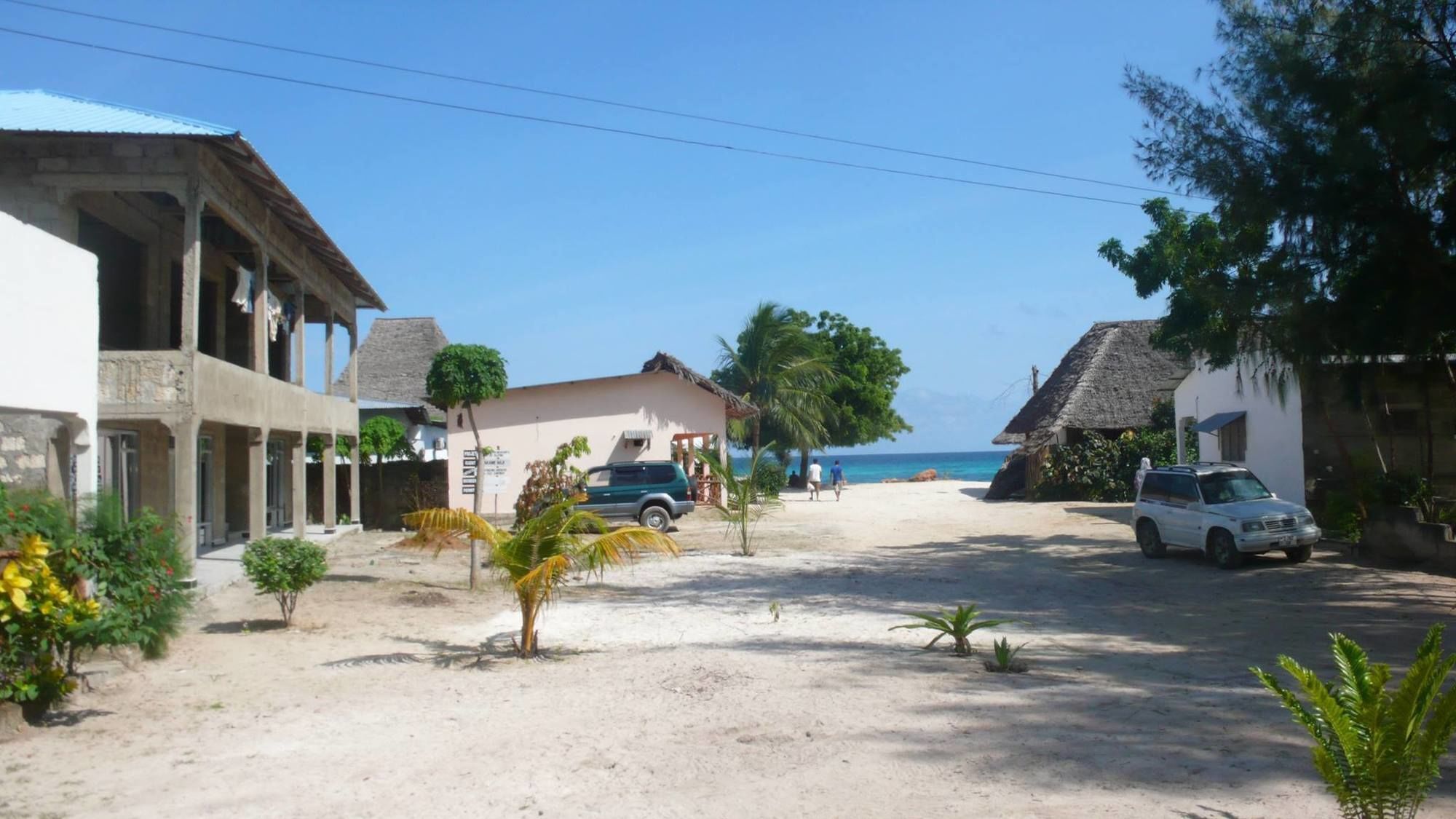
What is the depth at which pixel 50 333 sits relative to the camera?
9.53 metres

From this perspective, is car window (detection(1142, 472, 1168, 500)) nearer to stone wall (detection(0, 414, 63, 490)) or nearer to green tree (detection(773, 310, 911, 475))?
stone wall (detection(0, 414, 63, 490))

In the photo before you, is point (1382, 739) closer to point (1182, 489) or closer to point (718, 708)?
point (718, 708)

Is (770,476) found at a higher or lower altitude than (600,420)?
lower

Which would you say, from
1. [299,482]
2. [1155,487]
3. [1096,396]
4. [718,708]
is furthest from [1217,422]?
[718,708]

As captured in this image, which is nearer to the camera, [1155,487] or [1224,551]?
[1224,551]

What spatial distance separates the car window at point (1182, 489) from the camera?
59.7ft

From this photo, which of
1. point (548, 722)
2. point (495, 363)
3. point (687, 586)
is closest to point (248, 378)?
point (687, 586)

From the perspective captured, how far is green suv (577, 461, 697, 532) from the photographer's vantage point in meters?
25.6

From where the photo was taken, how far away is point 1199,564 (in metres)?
18.0

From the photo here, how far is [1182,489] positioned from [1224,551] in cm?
154

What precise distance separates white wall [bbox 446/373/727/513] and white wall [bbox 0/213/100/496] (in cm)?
2137

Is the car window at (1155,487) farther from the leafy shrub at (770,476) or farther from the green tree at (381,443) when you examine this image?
the leafy shrub at (770,476)

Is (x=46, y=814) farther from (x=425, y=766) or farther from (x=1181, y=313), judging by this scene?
(x=1181, y=313)

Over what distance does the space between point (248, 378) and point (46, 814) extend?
42.1 feet
